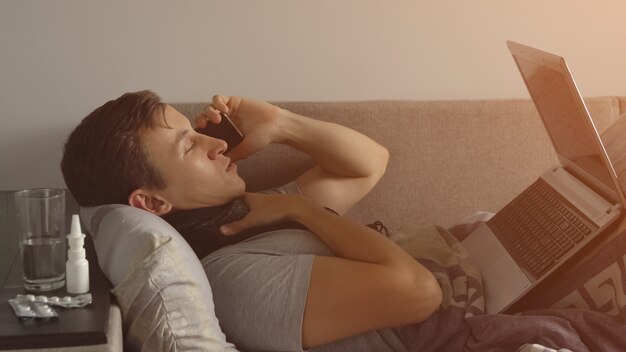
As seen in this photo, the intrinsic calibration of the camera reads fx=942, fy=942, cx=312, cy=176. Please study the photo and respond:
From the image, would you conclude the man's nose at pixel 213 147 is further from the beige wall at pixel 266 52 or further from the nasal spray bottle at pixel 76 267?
the beige wall at pixel 266 52

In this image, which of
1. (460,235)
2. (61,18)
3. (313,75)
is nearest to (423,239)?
(460,235)

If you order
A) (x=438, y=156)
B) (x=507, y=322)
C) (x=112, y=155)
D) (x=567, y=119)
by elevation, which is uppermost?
(x=567, y=119)

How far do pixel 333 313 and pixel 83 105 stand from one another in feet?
3.35

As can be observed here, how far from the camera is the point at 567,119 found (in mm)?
1960

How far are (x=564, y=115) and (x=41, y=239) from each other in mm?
1076

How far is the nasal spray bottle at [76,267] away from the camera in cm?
154

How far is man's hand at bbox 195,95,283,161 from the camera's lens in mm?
2197

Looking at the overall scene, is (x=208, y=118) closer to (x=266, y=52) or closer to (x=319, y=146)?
(x=319, y=146)

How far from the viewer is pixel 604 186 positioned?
190cm

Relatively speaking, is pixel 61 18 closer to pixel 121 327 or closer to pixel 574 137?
pixel 121 327

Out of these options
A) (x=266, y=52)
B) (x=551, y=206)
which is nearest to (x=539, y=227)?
(x=551, y=206)

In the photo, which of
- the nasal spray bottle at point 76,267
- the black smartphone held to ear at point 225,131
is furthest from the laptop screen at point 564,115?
the nasal spray bottle at point 76,267

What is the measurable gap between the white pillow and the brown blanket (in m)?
0.45

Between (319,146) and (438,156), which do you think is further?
(438,156)
